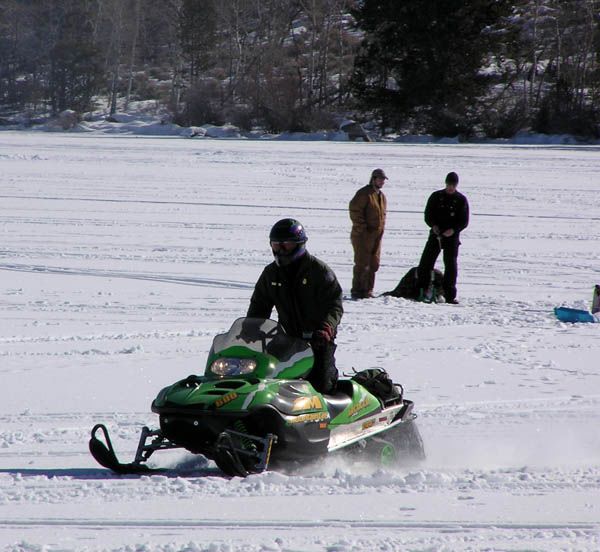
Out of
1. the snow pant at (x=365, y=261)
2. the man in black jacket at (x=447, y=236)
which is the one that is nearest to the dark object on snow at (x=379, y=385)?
the snow pant at (x=365, y=261)

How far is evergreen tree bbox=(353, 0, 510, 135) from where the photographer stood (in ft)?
165

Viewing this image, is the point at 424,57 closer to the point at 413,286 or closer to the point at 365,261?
the point at 413,286

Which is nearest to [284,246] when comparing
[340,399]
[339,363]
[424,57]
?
[340,399]

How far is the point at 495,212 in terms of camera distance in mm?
19172

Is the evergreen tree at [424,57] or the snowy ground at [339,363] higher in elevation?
the evergreen tree at [424,57]

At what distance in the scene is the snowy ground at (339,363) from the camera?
4.37 m

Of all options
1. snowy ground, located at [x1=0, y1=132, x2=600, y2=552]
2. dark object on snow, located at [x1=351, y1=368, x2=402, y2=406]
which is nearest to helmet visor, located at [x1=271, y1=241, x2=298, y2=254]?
dark object on snow, located at [x1=351, y1=368, x2=402, y2=406]

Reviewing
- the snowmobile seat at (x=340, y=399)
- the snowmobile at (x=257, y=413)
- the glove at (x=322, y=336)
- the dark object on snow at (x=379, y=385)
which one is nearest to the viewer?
the snowmobile at (x=257, y=413)

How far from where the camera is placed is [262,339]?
5219mm

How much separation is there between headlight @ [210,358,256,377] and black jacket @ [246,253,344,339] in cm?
41

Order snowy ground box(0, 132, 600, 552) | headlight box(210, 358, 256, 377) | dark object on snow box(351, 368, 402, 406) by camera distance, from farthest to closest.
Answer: dark object on snow box(351, 368, 402, 406)
headlight box(210, 358, 256, 377)
snowy ground box(0, 132, 600, 552)

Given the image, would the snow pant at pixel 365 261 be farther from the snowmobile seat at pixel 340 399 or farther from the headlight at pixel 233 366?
the headlight at pixel 233 366

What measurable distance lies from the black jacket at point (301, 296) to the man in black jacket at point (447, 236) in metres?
6.07

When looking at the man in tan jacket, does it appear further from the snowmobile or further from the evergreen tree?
the evergreen tree
